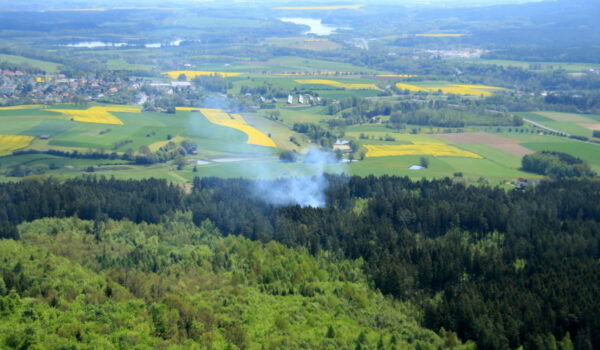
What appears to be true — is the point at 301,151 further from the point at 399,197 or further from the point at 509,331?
the point at 509,331

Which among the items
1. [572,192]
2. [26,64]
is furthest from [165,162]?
[26,64]

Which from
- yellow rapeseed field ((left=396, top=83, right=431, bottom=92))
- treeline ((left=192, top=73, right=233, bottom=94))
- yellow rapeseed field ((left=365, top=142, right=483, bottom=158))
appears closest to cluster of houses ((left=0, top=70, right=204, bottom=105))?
treeline ((left=192, top=73, right=233, bottom=94))

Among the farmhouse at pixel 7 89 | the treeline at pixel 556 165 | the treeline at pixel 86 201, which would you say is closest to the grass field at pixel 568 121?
the treeline at pixel 556 165

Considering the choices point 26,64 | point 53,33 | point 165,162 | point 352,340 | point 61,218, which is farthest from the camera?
point 53,33

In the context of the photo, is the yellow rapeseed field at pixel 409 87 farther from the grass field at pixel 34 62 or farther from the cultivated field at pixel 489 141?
the grass field at pixel 34 62

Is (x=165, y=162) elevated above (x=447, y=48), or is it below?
below

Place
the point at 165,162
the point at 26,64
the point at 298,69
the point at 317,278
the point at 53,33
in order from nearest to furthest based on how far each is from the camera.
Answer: the point at 317,278, the point at 165,162, the point at 26,64, the point at 298,69, the point at 53,33

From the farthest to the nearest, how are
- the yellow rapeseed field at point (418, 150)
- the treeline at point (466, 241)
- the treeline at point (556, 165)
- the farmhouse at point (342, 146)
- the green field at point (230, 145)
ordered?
1. the farmhouse at point (342, 146)
2. the yellow rapeseed field at point (418, 150)
3. the treeline at point (556, 165)
4. the green field at point (230, 145)
5. the treeline at point (466, 241)
